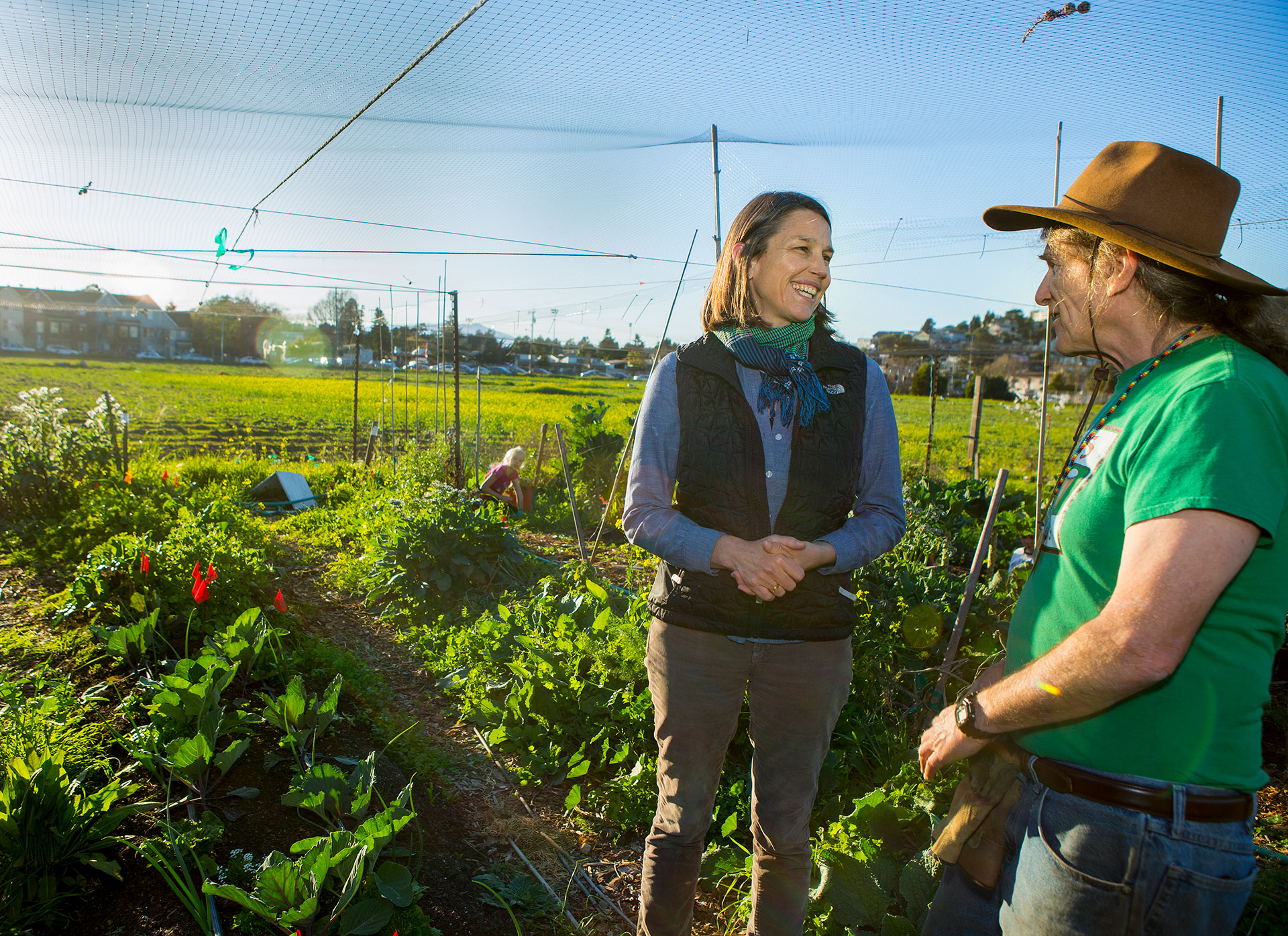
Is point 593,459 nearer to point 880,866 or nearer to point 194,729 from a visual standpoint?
point 194,729

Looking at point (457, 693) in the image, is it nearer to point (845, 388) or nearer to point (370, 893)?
point (370, 893)

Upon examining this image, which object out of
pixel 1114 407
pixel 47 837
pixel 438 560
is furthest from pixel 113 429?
pixel 1114 407

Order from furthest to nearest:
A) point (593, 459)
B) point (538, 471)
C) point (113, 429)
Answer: point (538, 471), point (593, 459), point (113, 429)

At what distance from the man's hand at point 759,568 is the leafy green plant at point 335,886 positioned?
99cm

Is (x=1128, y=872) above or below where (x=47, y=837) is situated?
above

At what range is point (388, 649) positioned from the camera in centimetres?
408

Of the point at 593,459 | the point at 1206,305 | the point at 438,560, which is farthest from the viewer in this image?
the point at 593,459

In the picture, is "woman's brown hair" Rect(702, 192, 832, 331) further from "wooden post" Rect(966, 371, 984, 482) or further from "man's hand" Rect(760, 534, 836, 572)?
"wooden post" Rect(966, 371, 984, 482)

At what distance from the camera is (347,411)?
71.3 feet

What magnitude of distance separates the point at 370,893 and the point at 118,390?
25825 millimetres

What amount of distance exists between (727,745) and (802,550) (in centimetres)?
48

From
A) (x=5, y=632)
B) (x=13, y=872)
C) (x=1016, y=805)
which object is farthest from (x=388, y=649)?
(x=1016, y=805)

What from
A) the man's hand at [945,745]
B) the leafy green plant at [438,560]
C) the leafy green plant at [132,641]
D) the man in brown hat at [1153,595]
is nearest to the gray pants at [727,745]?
the man's hand at [945,745]

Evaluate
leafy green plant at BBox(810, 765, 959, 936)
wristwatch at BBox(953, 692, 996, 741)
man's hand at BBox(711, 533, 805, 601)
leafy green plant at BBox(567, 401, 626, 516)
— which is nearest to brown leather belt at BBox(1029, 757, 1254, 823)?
wristwatch at BBox(953, 692, 996, 741)
